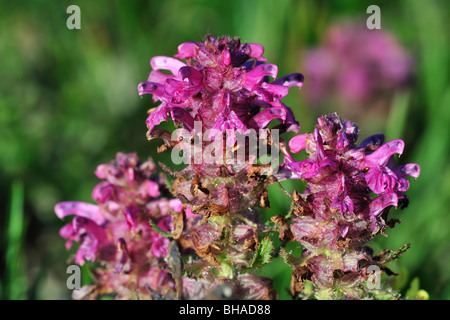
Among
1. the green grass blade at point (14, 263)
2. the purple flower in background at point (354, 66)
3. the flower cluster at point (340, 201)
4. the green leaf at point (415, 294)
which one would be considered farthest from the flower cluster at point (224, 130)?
the purple flower in background at point (354, 66)

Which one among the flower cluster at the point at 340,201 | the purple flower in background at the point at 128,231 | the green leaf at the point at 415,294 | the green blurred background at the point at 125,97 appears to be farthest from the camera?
the green blurred background at the point at 125,97

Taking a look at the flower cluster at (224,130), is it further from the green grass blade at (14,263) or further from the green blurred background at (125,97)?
the green grass blade at (14,263)

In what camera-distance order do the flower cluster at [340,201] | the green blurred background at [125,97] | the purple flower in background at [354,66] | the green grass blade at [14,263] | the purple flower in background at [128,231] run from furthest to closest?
1. the purple flower in background at [354,66]
2. the green blurred background at [125,97]
3. the green grass blade at [14,263]
4. the purple flower in background at [128,231]
5. the flower cluster at [340,201]

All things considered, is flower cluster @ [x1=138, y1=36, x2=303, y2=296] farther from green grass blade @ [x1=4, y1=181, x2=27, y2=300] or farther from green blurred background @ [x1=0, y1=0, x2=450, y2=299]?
green grass blade @ [x1=4, y1=181, x2=27, y2=300]

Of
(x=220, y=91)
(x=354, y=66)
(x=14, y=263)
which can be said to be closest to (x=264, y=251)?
(x=220, y=91)

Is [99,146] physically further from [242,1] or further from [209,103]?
[209,103]

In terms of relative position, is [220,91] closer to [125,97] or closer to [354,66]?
[125,97]

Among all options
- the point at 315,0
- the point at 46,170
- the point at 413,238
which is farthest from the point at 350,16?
the point at 46,170
